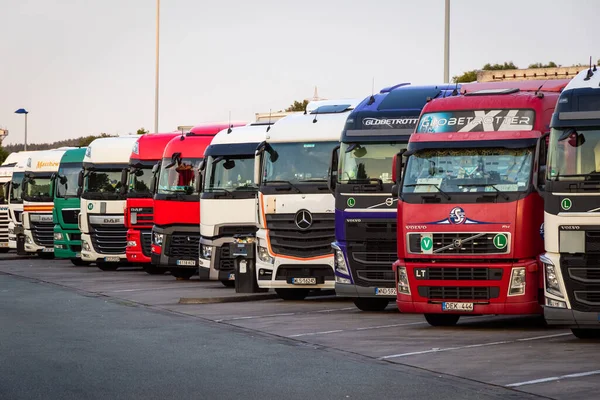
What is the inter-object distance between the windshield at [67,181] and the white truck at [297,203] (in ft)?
52.0

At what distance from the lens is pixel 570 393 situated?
38.4 feet

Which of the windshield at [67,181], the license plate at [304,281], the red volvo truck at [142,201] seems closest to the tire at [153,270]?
the red volvo truck at [142,201]

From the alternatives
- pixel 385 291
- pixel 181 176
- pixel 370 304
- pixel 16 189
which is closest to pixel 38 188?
pixel 16 189

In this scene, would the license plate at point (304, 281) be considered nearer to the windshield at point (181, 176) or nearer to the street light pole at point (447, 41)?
the windshield at point (181, 176)

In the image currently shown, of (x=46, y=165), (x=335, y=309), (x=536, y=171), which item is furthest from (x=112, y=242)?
(x=536, y=171)

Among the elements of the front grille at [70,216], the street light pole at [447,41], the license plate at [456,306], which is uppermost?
the street light pole at [447,41]

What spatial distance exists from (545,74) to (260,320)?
24.6 ft

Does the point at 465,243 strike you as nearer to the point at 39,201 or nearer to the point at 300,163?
the point at 300,163

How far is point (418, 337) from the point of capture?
17312 mm

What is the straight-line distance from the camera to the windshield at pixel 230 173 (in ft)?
88.4

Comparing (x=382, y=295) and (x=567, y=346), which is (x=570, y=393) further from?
(x=382, y=295)

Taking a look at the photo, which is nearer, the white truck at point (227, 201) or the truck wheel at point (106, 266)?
the white truck at point (227, 201)

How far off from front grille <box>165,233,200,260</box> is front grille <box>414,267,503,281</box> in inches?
498

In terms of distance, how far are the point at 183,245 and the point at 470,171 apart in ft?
44.2
